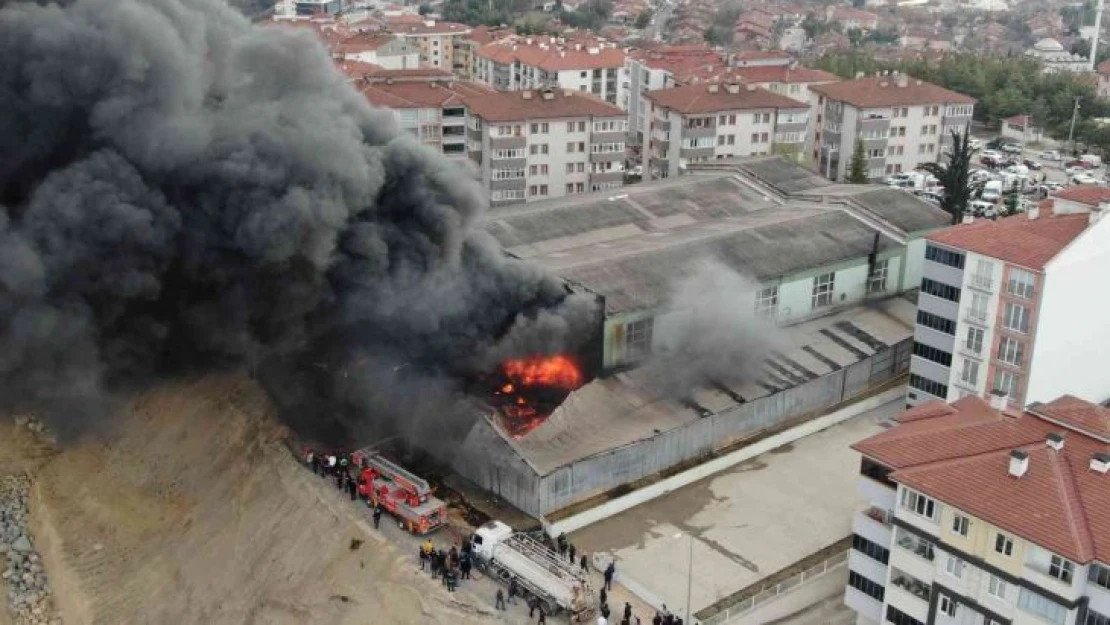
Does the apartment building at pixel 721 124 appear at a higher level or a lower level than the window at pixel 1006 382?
higher

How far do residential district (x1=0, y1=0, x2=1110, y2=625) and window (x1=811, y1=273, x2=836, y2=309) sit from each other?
0.11m

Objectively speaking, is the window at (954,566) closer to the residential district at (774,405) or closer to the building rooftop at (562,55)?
the residential district at (774,405)

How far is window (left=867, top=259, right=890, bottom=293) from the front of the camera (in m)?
46.0

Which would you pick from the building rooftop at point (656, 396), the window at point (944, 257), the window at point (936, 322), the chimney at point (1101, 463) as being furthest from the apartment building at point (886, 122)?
the chimney at point (1101, 463)

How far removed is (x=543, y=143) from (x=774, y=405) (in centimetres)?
2868

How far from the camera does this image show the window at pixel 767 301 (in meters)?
41.7

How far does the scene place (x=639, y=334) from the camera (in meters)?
38.1

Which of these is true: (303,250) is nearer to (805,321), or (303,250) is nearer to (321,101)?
(321,101)

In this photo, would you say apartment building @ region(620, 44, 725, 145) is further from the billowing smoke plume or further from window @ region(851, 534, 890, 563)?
window @ region(851, 534, 890, 563)

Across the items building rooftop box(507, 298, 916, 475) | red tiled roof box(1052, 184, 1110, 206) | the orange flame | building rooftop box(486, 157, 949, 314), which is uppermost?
red tiled roof box(1052, 184, 1110, 206)

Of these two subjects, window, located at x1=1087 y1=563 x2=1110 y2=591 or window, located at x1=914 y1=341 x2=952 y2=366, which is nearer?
window, located at x1=1087 y1=563 x2=1110 y2=591

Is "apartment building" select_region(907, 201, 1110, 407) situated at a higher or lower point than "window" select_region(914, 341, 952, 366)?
higher

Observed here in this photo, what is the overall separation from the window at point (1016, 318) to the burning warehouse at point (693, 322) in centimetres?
670

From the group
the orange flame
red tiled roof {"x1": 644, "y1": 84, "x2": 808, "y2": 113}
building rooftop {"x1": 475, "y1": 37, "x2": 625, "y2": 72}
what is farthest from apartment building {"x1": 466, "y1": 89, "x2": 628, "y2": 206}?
the orange flame
